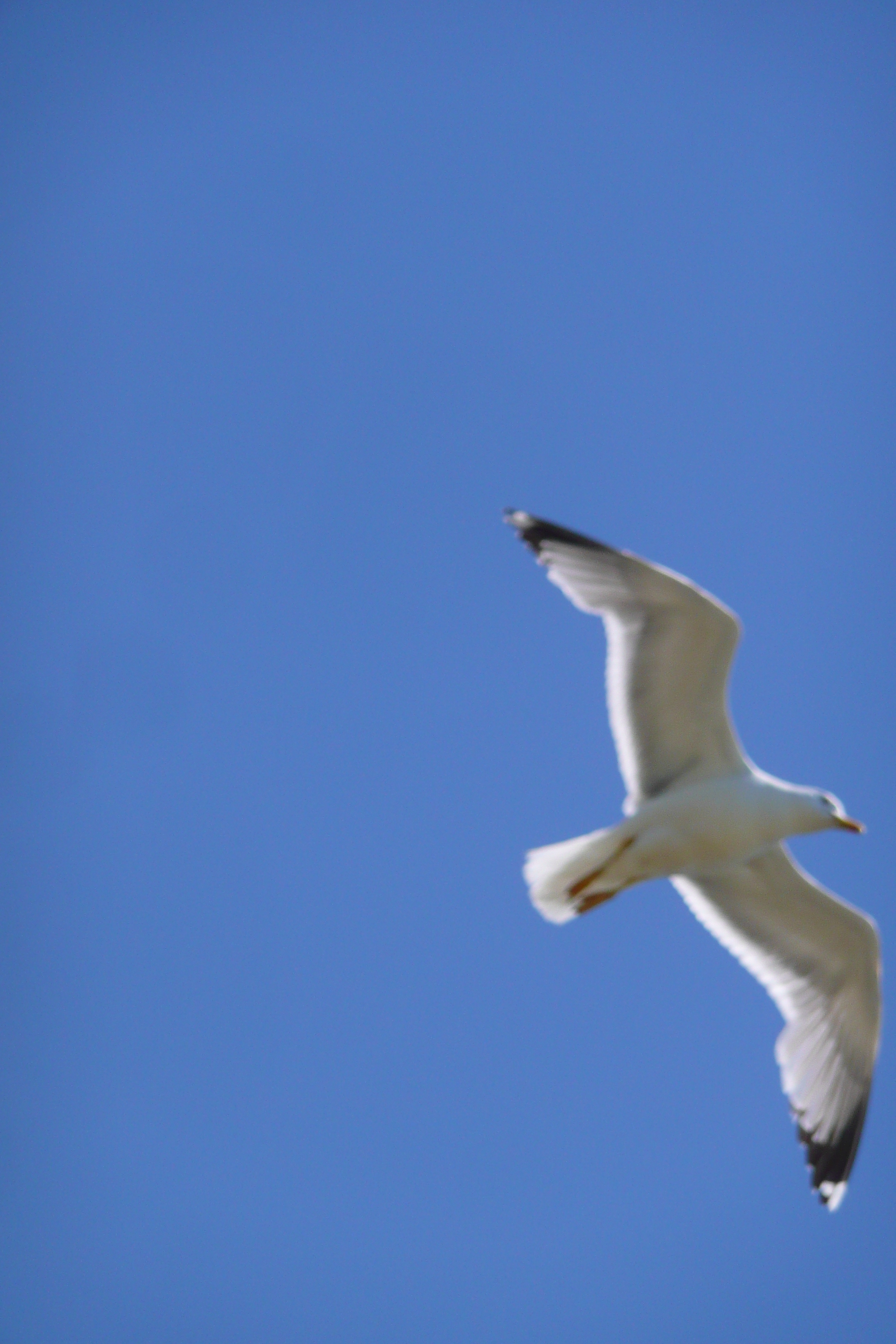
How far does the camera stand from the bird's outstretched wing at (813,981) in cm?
577

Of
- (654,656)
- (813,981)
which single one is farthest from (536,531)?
(813,981)

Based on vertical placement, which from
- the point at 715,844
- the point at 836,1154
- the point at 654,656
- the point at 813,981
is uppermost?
the point at 654,656

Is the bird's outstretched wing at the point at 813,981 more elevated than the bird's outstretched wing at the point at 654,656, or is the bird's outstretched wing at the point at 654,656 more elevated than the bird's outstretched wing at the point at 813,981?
the bird's outstretched wing at the point at 654,656

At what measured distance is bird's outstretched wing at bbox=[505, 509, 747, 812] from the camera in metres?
5.26

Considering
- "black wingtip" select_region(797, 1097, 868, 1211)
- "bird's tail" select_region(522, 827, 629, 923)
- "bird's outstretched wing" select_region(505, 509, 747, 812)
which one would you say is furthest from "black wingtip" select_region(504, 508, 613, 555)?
"black wingtip" select_region(797, 1097, 868, 1211)

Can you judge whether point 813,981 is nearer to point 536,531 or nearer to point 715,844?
point 715,844

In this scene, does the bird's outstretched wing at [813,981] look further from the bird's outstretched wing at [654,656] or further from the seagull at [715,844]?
the bird's outstretched wing at [654,656]

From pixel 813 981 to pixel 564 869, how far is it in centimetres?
149

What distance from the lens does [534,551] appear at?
5.41 m

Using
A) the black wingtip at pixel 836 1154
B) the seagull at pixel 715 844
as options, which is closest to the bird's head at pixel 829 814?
the seagull at pixel 715 844

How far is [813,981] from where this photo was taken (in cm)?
596

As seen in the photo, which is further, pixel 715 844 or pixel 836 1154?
pixel 836 1154

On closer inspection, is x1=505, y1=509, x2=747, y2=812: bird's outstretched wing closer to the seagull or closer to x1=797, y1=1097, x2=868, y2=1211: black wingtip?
the seagull

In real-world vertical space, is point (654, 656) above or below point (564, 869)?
above
